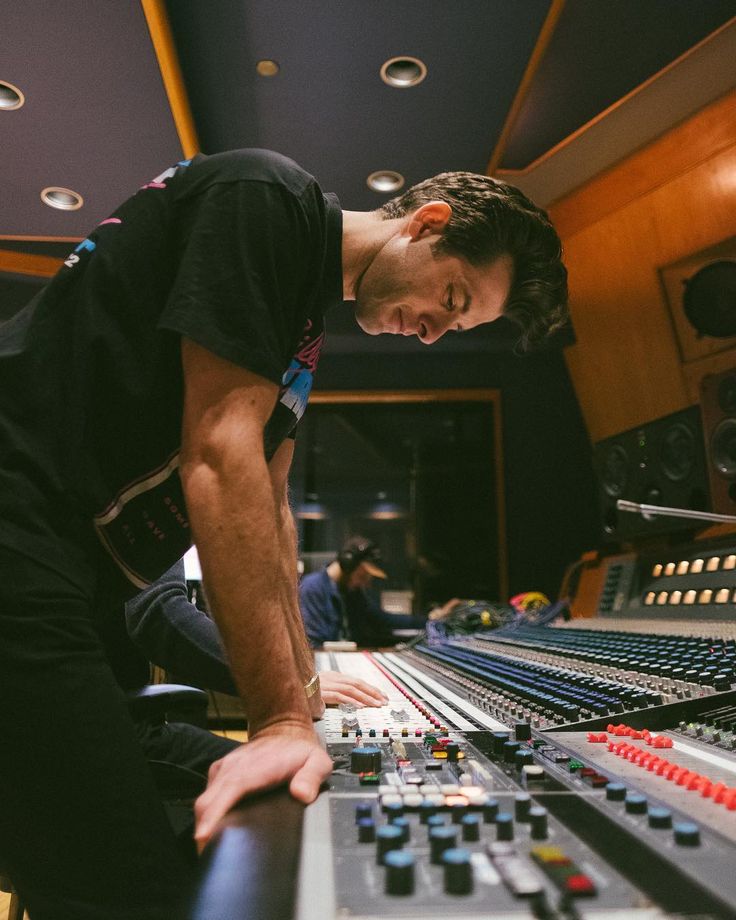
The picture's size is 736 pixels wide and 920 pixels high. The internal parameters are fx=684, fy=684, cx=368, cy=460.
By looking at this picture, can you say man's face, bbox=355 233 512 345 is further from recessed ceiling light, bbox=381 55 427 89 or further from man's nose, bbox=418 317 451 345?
recessed ceiling light, bbox=381 55 427 89

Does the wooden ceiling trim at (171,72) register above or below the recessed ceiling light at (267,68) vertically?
below

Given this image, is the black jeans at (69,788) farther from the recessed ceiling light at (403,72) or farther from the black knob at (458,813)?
the recessed ceiling light at (403,72)

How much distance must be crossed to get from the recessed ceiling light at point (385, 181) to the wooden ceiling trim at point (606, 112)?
441 millimetres

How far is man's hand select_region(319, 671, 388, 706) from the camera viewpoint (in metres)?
1.08

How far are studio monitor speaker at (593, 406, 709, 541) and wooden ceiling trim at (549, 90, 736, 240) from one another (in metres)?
1.07

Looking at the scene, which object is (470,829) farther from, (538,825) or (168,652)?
(168,652)

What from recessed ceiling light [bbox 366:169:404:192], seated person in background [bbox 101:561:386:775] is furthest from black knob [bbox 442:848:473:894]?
recessed ceiling light [bbox 366:169:404:192]

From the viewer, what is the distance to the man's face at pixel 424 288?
109 cm

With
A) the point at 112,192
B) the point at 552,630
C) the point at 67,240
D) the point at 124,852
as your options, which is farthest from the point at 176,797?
the point at 67,240

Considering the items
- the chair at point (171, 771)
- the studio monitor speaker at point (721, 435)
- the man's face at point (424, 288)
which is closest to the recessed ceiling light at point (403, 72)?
the studio monitor speaker at point (721, 435)

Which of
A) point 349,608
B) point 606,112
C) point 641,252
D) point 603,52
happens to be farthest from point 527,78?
point 349,608

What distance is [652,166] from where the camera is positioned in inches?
112

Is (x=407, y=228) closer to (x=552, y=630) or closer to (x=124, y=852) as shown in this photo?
(x=124, y=852)

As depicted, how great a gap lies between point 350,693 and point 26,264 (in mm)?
3984
